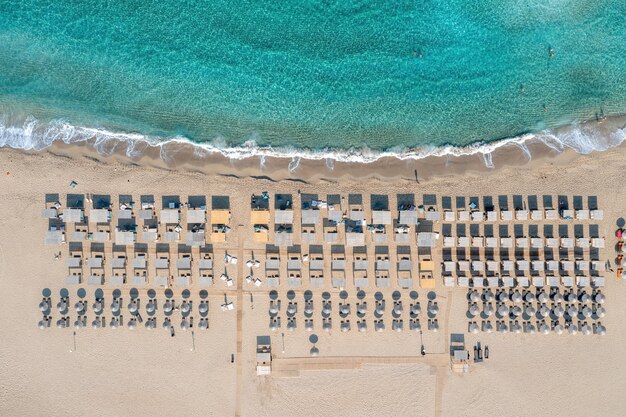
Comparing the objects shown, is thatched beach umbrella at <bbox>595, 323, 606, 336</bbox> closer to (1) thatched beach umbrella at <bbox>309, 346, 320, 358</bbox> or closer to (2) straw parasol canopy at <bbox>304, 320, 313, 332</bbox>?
(1) thatched beach umbrella at <bbox>309, 346, 320, 358</bbox>

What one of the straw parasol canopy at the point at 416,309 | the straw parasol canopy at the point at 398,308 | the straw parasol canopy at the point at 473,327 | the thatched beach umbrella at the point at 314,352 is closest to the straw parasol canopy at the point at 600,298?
the straw parasol canopy at the point at 473,327

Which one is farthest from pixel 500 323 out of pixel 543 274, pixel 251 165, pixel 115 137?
pixel 115 137

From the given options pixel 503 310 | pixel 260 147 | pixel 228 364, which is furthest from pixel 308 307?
pixel 503 310

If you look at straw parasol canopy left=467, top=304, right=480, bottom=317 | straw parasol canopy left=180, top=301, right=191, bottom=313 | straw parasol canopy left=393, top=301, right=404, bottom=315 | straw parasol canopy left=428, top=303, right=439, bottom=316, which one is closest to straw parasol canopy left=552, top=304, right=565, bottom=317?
straw parasol canopy left=467, top=304, right=480, bottom=317

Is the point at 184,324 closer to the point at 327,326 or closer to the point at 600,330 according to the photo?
the point at 327,326

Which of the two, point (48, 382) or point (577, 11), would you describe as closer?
point (48, 382)

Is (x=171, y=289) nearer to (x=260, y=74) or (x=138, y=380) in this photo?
(x=138, y=380)
